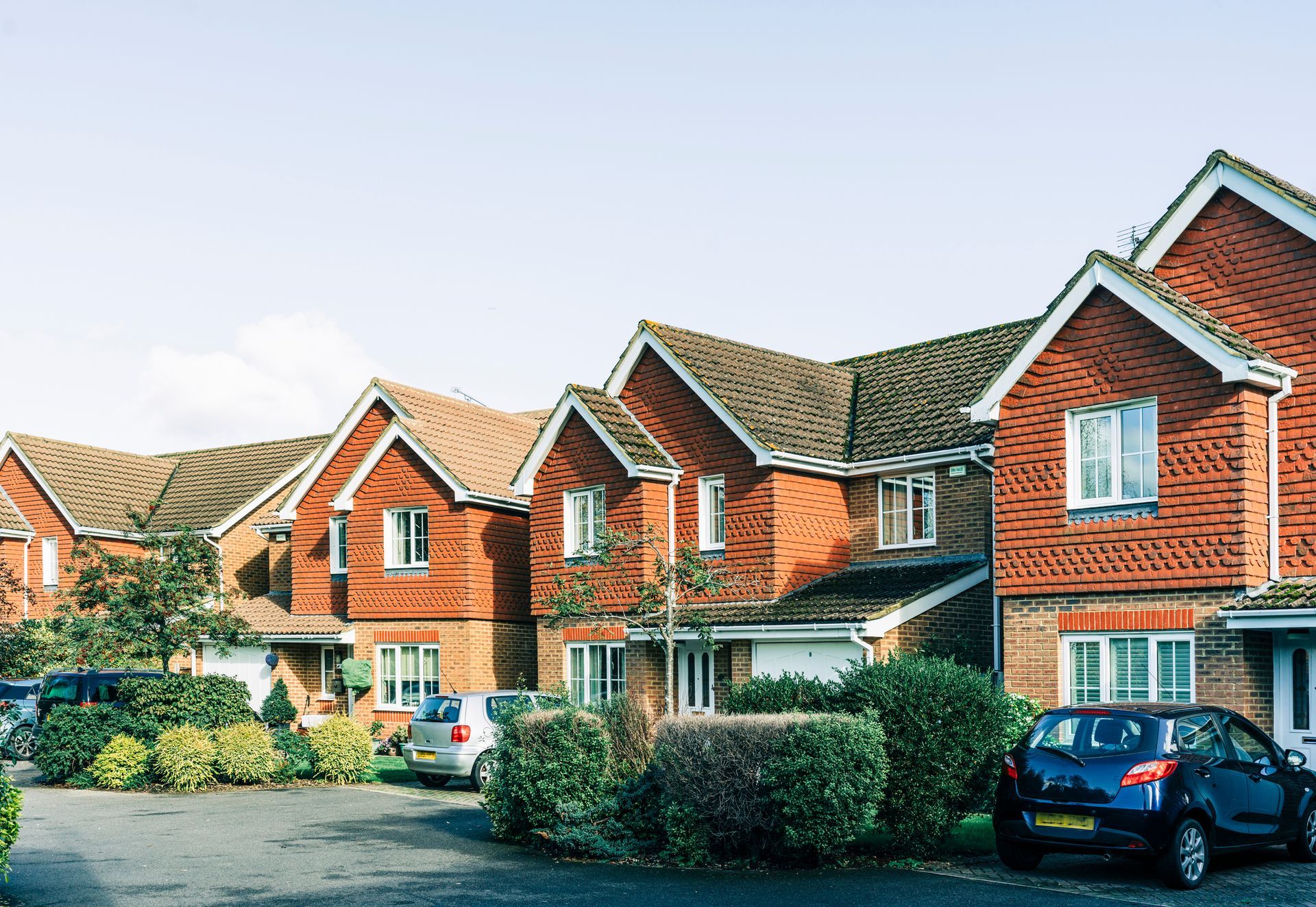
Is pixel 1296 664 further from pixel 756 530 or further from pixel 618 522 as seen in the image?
pixel 618 522

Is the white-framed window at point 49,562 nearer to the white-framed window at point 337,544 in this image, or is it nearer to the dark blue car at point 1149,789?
the white-framed window at point 337,544

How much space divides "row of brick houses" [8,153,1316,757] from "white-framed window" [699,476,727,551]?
6 cm

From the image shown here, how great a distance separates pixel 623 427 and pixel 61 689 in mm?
12062

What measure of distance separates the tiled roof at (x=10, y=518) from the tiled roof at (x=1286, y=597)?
3635 centimetres

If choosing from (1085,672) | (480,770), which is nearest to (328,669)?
(480,770)

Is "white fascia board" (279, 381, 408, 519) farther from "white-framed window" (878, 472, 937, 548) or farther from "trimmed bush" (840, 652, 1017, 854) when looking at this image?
"trimmed bush" (840, 652, 1017, 854)

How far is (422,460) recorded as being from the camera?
31.5 m

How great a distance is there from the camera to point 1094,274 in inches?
755

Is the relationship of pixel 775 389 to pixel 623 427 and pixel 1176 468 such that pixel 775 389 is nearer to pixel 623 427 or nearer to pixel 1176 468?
pixel 623 427

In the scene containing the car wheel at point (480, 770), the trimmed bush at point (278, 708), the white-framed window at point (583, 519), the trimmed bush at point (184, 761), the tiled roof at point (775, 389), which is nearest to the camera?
the car wheel at point (480, 770)

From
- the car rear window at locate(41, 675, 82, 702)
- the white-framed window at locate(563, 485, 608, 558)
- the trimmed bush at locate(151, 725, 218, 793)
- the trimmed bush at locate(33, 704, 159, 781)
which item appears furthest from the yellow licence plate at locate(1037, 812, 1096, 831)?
the car rear window at locate(41, 675, 82, 702)

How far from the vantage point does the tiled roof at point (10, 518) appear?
42.2m

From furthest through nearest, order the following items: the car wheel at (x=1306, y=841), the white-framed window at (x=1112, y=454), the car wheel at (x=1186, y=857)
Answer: the white-framed window at (x=1112, y=454) < the car wheel at (x=1306, y=841) < the car wheel at (x=1186, y=857)

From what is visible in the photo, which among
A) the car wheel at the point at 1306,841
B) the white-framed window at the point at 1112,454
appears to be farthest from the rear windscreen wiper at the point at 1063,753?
the white-framed window at the point at 1112,454
